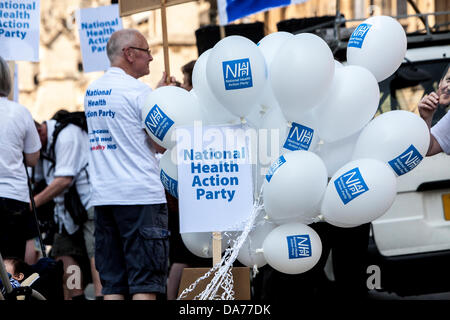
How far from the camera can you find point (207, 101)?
13.9ft

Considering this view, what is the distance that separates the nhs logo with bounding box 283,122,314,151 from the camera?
13.6ft

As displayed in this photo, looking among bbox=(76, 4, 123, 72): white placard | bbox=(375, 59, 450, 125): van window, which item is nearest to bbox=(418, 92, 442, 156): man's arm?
bbox=(375, 59, 450, 125): van window

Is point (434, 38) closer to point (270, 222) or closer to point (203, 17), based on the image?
point (270, 222)

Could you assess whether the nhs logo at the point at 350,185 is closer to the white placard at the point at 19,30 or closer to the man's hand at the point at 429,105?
the man's hand at the point at 429,105

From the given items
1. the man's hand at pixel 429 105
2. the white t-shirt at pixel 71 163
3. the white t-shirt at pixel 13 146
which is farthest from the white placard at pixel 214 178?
the white t-shirt at pixel 71 163

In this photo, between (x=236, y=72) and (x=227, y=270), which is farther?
(x=227, y=270)

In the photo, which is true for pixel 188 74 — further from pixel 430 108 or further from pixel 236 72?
pixel 236 72

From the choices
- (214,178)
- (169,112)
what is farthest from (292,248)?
(169,112)

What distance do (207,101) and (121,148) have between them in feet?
4.13

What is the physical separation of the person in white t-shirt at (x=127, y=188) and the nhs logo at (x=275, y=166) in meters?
1.50
